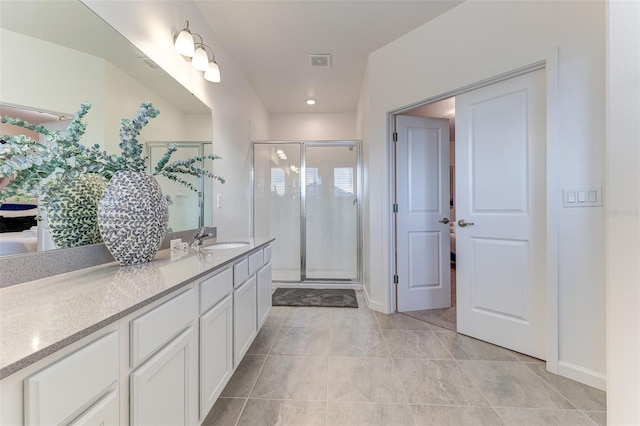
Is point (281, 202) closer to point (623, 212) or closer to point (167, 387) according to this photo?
point (167, 387)

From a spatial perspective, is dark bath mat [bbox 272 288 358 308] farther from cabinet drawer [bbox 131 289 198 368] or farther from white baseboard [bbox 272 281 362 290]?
cabinet drawer [bbox 131 289 198 368]

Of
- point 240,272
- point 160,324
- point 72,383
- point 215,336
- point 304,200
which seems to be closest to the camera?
point 72,383

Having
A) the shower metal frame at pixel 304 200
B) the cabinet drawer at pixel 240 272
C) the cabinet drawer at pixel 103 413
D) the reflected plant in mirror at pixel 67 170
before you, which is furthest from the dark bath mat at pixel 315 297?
the cabinet drawer at pixel 103 413

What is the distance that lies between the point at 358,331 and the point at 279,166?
2.57 meters

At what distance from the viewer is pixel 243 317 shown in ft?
5.20

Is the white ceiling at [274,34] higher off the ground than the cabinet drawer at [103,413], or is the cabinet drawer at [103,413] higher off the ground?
the white ceiling at [274,34]

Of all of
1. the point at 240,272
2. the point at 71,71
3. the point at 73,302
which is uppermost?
the point at 71,71

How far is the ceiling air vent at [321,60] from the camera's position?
9.25ft

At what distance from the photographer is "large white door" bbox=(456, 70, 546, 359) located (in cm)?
181

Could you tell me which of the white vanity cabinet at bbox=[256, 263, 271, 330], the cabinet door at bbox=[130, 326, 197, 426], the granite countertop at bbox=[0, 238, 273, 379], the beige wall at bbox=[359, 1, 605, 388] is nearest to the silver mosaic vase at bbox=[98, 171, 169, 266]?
the granite countertop at bbox=[0, 238, 273, 379]

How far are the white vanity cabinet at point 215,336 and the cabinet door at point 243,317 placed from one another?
0.19 feet

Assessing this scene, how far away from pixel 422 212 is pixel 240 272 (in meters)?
1.92

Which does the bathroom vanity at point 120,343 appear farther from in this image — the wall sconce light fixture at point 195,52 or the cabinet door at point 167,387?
the wall sconce light fixture at point 195,52

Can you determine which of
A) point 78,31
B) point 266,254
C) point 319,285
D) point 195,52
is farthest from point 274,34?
point 319,285
